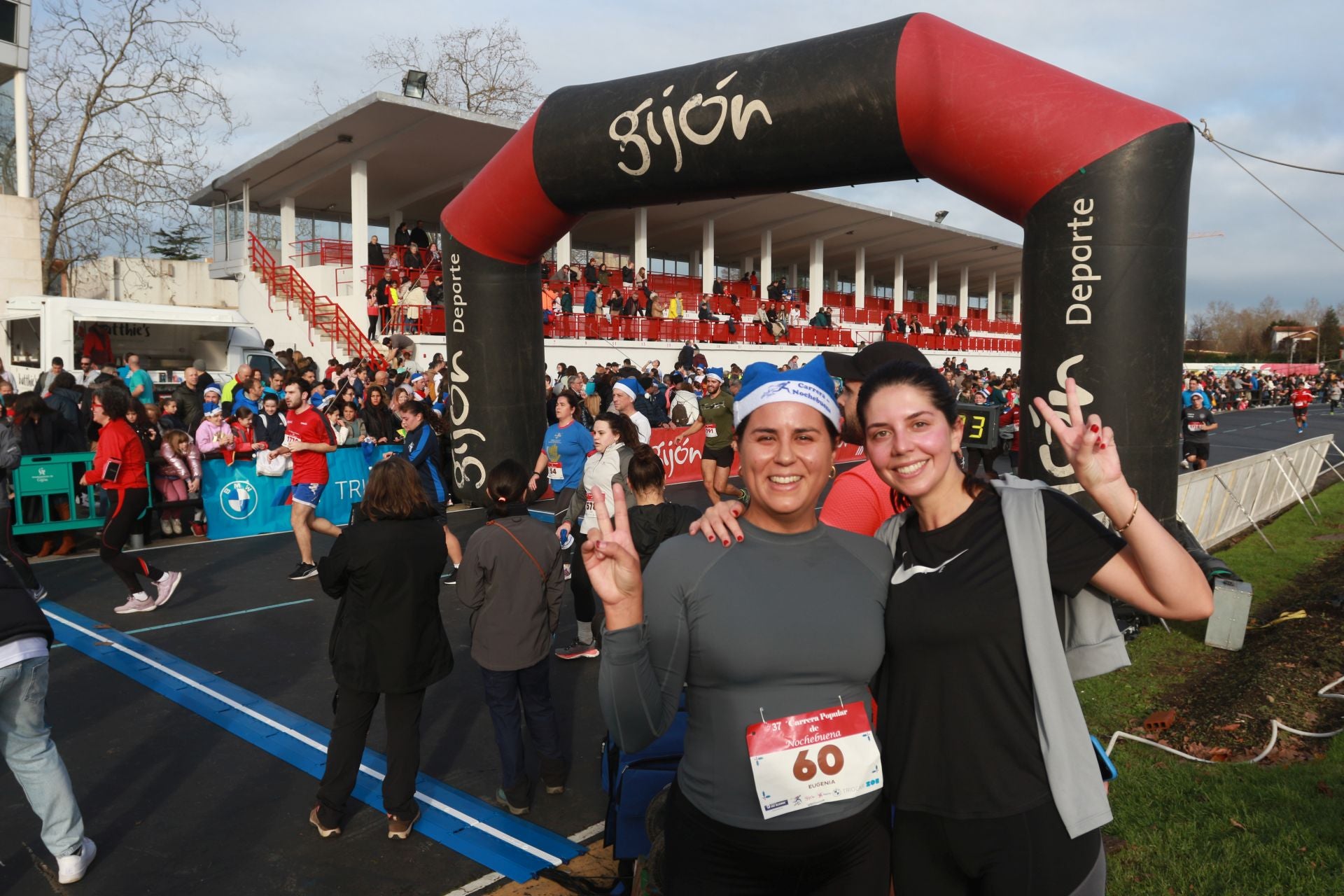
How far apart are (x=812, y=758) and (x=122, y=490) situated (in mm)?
7446

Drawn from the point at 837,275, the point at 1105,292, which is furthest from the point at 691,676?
the point at 837,275

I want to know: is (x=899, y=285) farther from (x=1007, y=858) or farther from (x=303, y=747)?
(x=1007, y=858)

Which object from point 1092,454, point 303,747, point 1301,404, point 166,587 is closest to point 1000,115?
point 1092,454

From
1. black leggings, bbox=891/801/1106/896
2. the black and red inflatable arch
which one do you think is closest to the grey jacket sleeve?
black leggings, bbox=891/801/1106/896

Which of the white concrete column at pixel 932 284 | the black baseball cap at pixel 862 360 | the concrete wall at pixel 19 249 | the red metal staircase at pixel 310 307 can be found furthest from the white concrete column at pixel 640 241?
the black baseball cap at pixel 862 360

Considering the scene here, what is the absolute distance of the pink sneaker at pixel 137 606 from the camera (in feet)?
24.5

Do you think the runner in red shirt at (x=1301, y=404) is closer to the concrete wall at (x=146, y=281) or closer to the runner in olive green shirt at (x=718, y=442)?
the runner in olive green shirt at (x=718, y=442)

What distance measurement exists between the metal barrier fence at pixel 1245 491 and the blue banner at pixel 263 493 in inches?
359

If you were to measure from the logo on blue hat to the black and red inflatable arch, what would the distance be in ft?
18.0

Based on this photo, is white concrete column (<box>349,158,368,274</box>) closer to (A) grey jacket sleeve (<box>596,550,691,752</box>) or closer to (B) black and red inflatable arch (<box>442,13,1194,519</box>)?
(B) black and red inflatable arch (<box>442,13,1194,519</box>)

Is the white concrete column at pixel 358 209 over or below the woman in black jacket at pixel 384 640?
over

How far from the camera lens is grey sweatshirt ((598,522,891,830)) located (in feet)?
6.41

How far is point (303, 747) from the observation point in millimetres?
4922

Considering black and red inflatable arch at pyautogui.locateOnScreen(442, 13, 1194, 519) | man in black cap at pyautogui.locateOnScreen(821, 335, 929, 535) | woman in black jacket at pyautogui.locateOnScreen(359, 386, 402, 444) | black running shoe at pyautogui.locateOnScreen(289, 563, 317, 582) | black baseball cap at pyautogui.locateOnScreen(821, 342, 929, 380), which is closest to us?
man in black cap at pyautogui.locateOnScreen(821, 335, 929, 535)
